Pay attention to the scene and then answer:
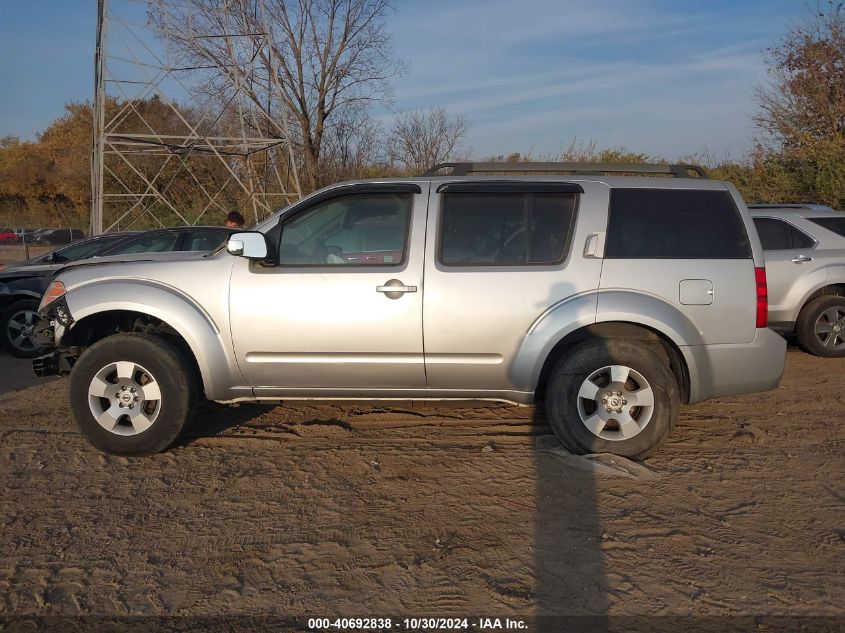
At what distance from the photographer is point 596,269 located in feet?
15.4

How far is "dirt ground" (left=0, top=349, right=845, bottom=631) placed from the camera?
316 cm

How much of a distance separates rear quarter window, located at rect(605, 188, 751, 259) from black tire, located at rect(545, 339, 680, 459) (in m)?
0.68

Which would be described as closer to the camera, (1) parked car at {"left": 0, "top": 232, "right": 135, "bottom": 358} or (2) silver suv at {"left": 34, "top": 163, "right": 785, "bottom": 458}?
(2) silver suv at {"left": 34, "top": 163, "right": 785, "bottom": 458}

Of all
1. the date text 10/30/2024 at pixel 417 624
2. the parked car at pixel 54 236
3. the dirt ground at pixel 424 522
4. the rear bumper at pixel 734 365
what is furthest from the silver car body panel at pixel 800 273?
the parked car at pixel 54 236

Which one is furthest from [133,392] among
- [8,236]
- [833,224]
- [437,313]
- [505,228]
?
[8,236]

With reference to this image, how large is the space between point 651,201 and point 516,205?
950 mm

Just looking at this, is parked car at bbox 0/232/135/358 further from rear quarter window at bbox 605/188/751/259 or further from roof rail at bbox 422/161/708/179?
rear quarter window at bbox 605/188/751/259

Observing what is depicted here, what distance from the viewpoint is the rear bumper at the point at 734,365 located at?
471 cm

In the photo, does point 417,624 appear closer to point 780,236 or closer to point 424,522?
point 424,522

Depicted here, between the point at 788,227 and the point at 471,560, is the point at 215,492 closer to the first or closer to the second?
the point at 471,560

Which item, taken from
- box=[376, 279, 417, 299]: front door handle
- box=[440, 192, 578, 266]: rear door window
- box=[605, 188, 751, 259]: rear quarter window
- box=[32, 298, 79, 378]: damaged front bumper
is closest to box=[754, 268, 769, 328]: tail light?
box=[605, 188, 751, 259]: rear quarter window

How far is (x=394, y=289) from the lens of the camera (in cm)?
466

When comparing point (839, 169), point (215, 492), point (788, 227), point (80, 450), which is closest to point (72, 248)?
point (80, 450)

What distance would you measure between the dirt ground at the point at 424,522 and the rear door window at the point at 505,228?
55.6 inches
